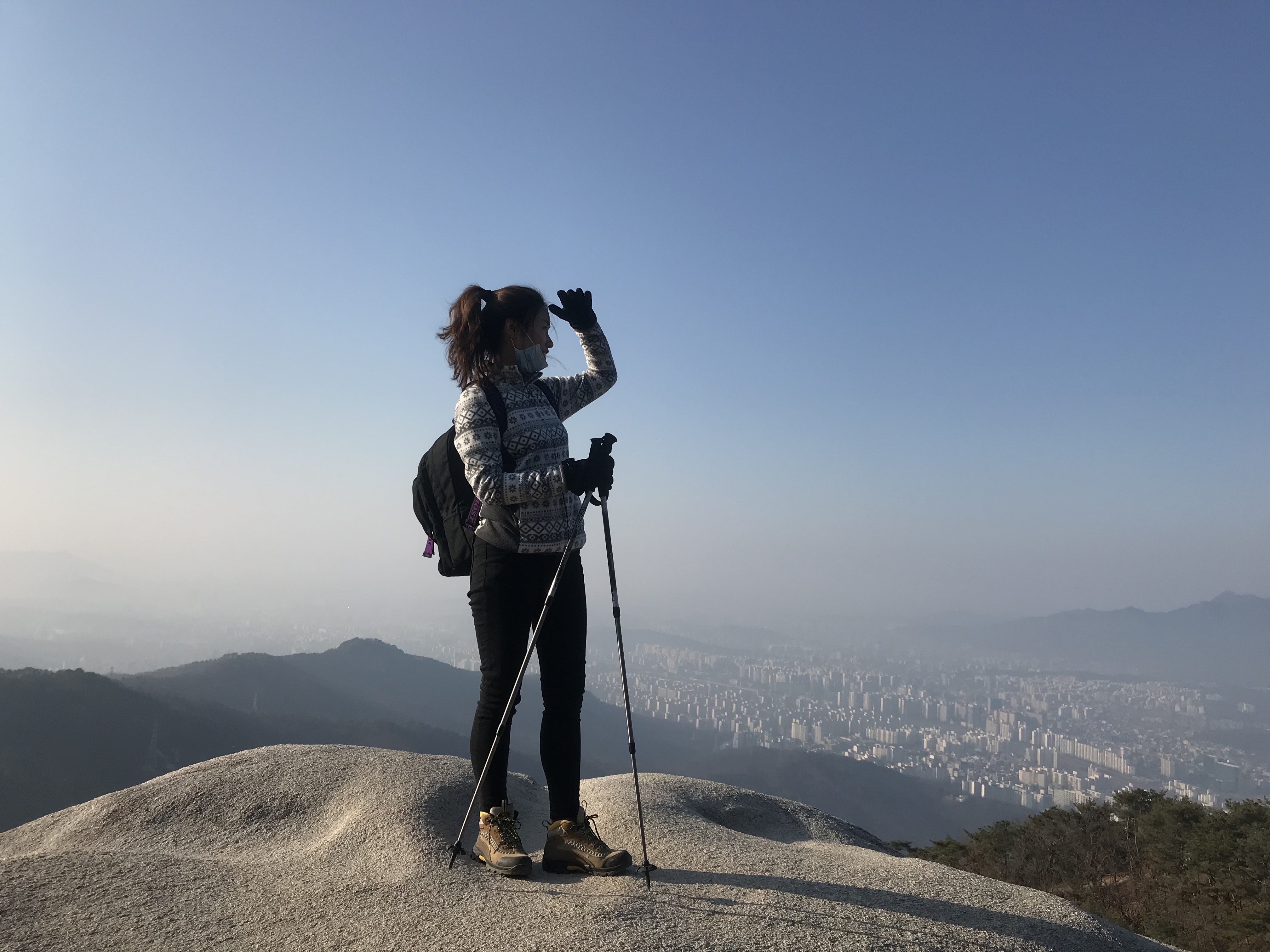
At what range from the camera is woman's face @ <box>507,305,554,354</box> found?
4.08 m

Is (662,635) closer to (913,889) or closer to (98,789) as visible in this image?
(98,789)

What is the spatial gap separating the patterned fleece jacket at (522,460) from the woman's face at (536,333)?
0.52ft

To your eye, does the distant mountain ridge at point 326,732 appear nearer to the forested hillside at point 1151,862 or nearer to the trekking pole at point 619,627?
the forested hillside at point 1151,862

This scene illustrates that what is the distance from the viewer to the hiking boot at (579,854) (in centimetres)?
390

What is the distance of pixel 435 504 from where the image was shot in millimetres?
4188

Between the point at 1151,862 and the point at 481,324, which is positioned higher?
Answer: the point at 481,324

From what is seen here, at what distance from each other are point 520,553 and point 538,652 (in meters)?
0.63

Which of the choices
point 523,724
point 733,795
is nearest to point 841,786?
point 523,724

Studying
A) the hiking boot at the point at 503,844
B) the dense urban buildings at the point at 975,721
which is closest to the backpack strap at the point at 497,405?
the hiking boot at the point at 503,844

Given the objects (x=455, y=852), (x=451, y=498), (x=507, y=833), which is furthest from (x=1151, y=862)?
(x=451, y=498)

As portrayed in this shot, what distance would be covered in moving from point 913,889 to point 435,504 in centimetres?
348

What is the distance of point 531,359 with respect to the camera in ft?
13.6

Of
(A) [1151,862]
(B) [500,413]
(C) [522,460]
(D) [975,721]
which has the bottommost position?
(D) [975,721]

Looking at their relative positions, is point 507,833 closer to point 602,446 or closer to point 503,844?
point 503,844
